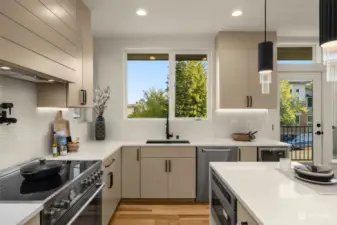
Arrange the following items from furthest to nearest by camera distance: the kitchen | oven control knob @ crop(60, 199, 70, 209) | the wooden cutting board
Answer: the wooden cutting board → the kitchen → oven control knob @ crop(60, 199, 70, 209)

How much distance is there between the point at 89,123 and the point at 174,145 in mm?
1547

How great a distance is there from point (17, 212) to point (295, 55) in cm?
459

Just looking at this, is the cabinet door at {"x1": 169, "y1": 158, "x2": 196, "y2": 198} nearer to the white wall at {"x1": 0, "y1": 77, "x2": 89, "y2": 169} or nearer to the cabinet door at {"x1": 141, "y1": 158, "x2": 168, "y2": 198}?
the cabinet door at {"x1": 141, "y1": 158, "x2": 168, "y2": 198}

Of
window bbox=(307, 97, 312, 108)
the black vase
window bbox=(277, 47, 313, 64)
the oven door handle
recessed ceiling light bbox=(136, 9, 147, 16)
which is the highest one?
recessed ceiling light bbox=(136, 9, 147, 16)

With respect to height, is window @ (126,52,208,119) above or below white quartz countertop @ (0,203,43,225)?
above

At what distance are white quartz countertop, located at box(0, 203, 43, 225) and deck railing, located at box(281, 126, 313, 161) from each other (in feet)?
13.5

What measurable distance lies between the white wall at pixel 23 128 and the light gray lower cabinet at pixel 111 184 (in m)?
0.69

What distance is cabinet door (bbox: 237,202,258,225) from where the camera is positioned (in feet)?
3.97

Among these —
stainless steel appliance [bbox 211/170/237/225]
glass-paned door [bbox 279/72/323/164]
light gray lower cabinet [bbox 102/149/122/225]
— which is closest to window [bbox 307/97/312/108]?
glass-paned door [bbox 279/72/323/164]

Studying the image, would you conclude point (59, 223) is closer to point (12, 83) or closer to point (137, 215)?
point (12, 83)

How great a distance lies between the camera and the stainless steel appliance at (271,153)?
3.45 metres

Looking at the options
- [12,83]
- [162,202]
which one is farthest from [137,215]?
[12,83]

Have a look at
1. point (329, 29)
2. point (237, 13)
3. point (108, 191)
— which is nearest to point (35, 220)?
point (108, 191)

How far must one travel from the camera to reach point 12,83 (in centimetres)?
204
